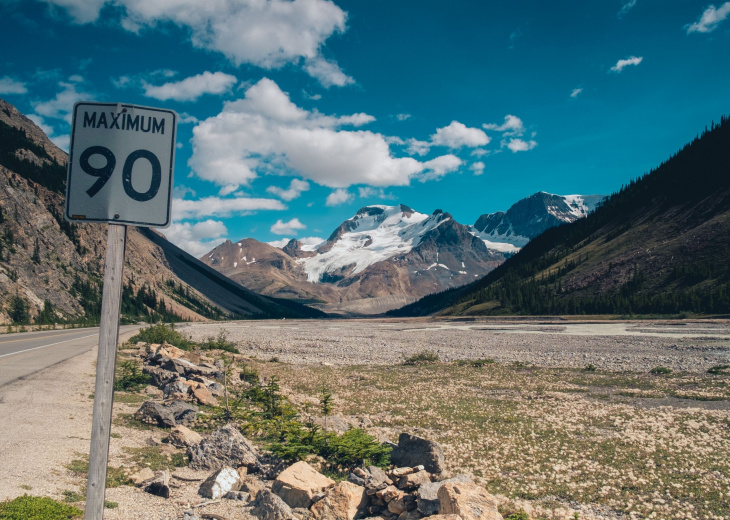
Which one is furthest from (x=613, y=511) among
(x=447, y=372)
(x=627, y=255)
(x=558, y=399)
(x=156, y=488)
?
(x=627, y=255)

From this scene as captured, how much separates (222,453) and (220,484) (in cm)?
186

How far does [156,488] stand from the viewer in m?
9.07

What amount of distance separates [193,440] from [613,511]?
1117 cm

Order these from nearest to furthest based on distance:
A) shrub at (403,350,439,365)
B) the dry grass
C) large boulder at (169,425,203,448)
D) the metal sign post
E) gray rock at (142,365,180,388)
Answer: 1. the metal sign post
2. the dry grass
3. large boulder at (169,425,203,448)
4. gray rock at (142,365,180,388)
5. shrub at (403,350,439,365)

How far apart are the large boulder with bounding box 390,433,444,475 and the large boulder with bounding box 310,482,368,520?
10.8 ft

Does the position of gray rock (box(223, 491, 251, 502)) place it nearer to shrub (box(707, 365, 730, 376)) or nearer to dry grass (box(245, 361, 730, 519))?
dry grass (box(245, 361, 730, 519))

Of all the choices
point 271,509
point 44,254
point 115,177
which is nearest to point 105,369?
point 115,177

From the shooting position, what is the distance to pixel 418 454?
39.7 ft

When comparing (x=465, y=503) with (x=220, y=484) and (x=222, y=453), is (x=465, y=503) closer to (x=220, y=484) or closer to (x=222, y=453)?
(x=220, y=484)

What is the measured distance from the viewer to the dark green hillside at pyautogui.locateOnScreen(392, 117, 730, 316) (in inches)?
4424

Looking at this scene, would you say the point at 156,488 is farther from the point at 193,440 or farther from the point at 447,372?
the point at 447,372

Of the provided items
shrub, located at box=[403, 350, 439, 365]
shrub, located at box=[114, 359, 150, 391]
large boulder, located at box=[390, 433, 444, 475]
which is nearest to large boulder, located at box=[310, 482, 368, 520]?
large boulder, located at box=[390, 433, 444, 475]

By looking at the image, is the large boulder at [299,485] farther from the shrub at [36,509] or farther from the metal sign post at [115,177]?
the metal sign post at [115,177]

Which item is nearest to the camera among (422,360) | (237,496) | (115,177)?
(115,177)
